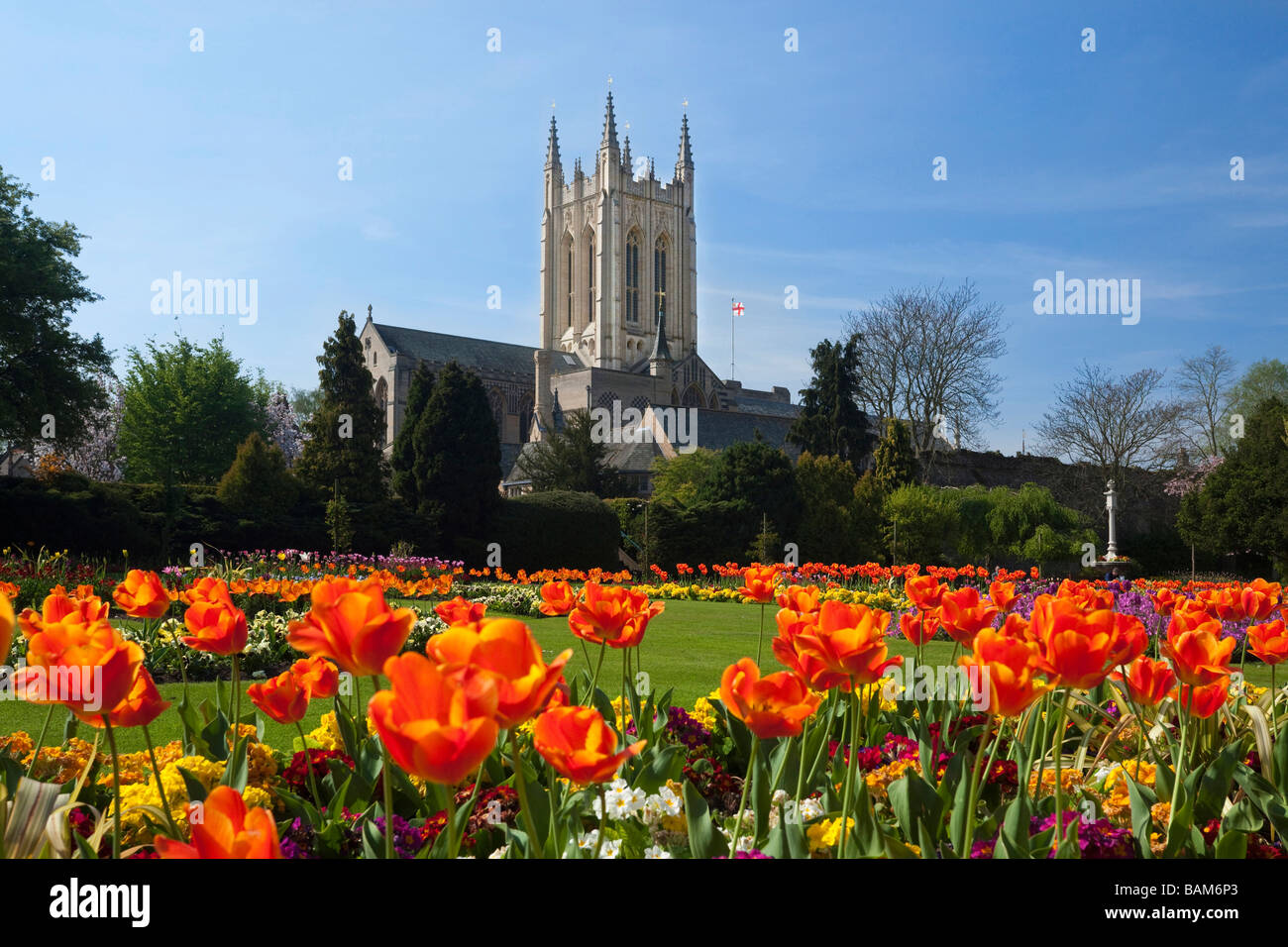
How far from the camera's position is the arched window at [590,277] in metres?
77.5

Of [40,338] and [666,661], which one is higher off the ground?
[40,338]

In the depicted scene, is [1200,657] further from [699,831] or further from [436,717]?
[436,717]

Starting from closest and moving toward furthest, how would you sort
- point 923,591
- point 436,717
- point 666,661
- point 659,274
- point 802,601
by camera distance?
point 436,717, point 802,601, point 923,591, point 666,661, point 659,274

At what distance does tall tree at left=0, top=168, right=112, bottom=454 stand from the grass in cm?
2072

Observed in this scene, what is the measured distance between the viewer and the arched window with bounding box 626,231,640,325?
7788 cm

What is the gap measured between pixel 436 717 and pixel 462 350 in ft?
237

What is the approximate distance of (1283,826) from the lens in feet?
8.05

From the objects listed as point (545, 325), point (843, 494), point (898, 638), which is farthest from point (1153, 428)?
point (545, 325)

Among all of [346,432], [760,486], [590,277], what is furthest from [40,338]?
[590,277]

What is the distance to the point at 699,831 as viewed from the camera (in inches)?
77.4

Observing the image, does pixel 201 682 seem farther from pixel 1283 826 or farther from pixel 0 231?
pixel 0 231

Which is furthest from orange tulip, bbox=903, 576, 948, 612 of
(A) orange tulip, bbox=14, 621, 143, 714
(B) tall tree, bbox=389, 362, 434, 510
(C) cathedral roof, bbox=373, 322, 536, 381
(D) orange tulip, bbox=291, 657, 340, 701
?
(C) cathedral roof, bbox=373, 322, 536, 381

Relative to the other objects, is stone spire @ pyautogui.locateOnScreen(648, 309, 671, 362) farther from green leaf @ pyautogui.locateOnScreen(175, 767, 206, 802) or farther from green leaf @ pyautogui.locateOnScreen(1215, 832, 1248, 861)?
green leaf @ pyautogui.locateOnScreen(1215, 832, 1248, 861)
